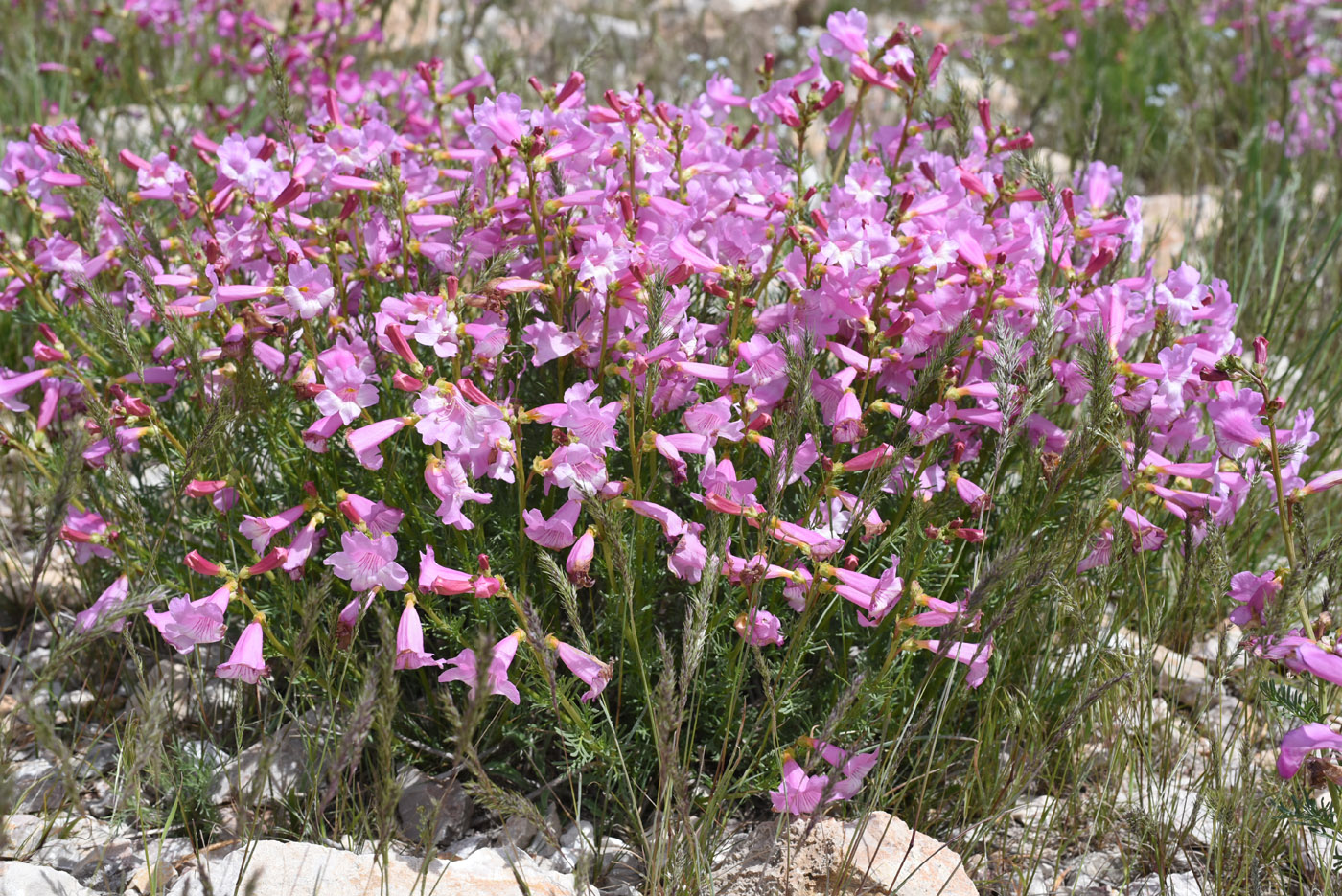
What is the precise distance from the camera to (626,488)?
2.21 meters

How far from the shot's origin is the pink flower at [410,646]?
2057 mm

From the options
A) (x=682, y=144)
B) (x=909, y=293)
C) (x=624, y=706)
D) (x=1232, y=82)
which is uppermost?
→ (x=1232, y=82)

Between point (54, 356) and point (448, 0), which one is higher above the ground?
point (448, 0)

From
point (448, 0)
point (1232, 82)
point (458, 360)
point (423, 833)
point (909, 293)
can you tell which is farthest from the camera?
point (448, 0)

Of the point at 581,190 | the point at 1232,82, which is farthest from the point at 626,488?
the point at 1232,82

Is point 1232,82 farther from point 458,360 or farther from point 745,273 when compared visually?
point 458,360

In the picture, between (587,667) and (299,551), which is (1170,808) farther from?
(299,551)

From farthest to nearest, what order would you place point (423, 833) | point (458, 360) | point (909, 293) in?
point (909, 293)
point (458, 360)
point (423, 833)

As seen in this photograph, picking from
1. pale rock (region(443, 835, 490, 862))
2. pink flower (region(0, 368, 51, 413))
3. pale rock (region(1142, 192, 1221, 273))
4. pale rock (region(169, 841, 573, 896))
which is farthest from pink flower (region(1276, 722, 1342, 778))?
pale rock (region(1142, 192, 1221, 273))

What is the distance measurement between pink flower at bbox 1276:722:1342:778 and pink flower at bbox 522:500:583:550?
4.49ft

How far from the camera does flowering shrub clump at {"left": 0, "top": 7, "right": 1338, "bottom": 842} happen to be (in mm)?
2104

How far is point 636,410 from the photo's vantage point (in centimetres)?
247

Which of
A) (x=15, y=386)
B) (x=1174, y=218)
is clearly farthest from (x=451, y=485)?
(x=1174, y=218)

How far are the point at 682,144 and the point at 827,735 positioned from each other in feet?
5.36
